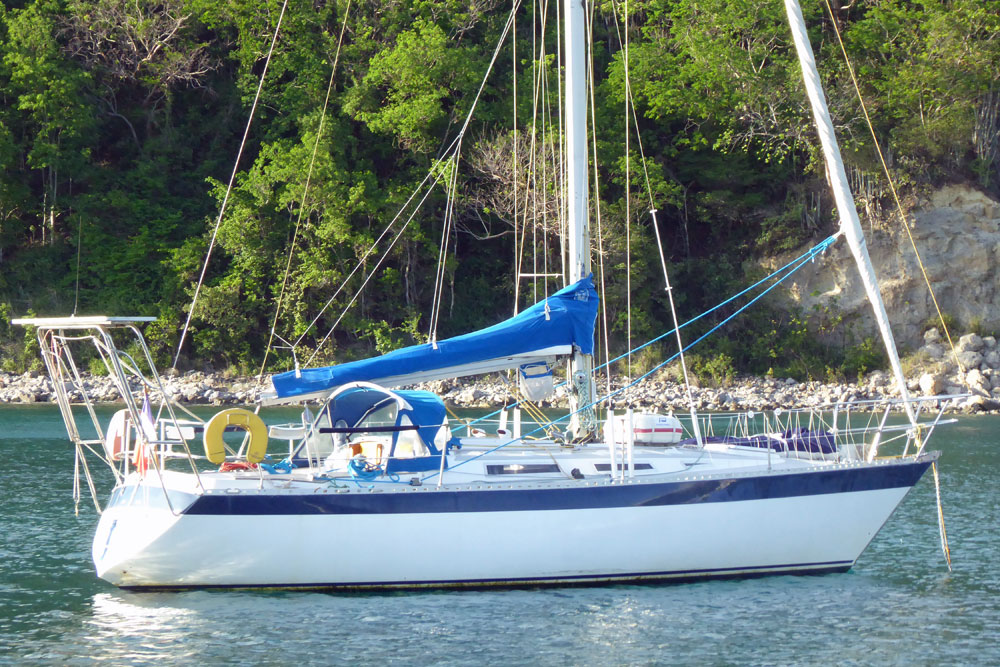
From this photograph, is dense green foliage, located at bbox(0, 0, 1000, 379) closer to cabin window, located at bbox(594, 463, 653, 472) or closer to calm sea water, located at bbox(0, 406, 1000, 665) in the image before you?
cabin window, located at bbox(594, 463, 653, 472)

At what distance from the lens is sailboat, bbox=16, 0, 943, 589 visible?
1125cm

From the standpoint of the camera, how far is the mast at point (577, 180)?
13.2 meters

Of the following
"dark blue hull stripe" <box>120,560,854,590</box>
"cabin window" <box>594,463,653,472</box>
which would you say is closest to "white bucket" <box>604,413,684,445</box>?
"cabin window" <box>594,463,653,472</box>

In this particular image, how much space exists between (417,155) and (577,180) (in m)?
25.0

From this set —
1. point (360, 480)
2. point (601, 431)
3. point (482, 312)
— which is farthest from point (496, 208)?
point (360, 480)

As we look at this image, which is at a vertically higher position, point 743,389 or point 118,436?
point 743,389

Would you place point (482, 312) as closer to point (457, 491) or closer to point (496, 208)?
point (496, 208)

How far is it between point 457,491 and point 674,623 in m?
2.54

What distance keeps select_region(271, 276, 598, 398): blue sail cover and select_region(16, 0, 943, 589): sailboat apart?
0.08 feet

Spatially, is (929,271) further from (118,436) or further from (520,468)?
(118,436)

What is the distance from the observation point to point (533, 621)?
10.8m

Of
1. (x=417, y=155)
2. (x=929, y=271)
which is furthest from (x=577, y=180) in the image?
(x=929, y=271)

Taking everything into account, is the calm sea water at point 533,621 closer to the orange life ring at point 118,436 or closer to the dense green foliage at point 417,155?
the orange life ring at point 118,436

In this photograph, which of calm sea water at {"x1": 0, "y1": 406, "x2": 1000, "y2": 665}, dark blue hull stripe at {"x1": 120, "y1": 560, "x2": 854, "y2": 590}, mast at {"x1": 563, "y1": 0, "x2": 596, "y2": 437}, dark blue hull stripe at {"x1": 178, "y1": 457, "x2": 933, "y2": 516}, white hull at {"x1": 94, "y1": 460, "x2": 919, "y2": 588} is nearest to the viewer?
calm sea water at {"x1": 0, "y1": 406, "x2": 1000, "y2": 665}
